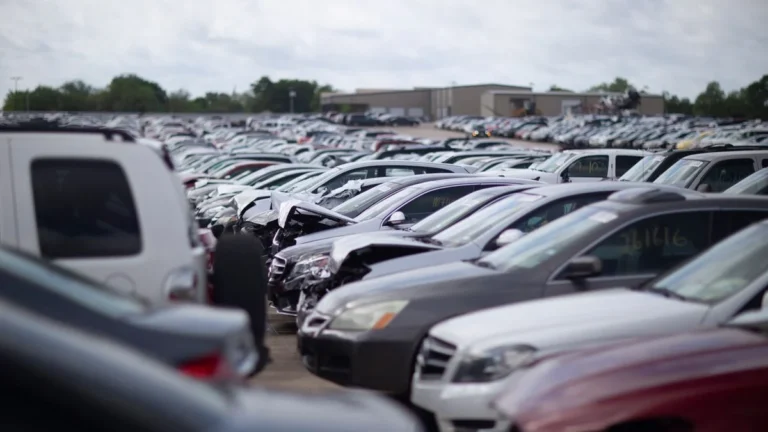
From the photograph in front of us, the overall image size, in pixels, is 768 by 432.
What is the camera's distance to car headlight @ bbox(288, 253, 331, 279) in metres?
10.7

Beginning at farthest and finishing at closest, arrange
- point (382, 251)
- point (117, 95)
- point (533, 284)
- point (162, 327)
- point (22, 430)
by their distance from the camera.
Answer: point (117, 95)
point (382, 251)
point (533, 284)
point (162, 327)
point (22, 430)

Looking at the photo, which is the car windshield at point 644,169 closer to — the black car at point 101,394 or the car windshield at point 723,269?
the car windshield at point 723,269

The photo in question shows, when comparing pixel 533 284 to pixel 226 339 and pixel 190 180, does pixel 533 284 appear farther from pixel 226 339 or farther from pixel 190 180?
pixel 190 180

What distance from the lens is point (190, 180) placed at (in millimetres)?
24531

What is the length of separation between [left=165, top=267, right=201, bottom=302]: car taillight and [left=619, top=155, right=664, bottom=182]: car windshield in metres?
12.3

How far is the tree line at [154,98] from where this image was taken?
143 meters

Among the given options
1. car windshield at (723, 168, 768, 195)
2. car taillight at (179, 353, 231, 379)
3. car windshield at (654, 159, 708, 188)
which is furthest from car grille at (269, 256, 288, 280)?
car taillight at (179, 353, 231, 379)

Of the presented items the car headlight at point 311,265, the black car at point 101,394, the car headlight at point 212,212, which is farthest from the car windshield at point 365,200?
the black car at point 101,394

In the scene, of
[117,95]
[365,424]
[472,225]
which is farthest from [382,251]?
[117,95]

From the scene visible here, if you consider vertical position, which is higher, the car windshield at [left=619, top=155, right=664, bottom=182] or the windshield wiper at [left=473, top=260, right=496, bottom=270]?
the windshield wiper at [left=473, top=260, right=496, bottom=270]

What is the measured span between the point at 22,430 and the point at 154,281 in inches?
133

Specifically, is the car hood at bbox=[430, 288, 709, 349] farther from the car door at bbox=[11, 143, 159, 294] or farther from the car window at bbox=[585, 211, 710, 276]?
the car door at bbox=[11, 143, 159, 294]

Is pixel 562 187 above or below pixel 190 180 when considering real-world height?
above

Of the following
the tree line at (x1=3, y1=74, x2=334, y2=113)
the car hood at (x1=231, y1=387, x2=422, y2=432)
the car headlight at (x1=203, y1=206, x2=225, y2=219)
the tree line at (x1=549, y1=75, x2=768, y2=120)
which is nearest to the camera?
the car hood at (x1=231, y1=387, x2=422, y2=432)
